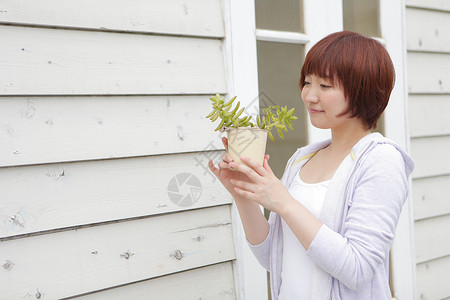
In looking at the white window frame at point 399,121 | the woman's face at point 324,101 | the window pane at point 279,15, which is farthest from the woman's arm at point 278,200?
the white window frame at point 399,121

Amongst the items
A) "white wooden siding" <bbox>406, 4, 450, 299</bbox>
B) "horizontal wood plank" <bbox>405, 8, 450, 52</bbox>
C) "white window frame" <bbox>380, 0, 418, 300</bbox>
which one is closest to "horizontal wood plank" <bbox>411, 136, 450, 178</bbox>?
"white wooden siding" <bbox>406, 4, 450, 299</bbox>

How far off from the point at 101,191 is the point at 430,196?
5.91ft

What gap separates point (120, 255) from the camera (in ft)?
4.43

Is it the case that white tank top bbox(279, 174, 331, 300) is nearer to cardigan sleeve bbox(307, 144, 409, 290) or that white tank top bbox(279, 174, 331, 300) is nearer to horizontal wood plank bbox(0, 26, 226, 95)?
cardigan sleeve bbox(307, 144, 409, 290)

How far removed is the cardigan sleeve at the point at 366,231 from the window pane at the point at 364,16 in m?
1.26

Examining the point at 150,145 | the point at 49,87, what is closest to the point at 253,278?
the point at 150,145

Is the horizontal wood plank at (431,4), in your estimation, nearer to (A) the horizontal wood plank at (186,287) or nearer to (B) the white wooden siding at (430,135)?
(B) the white wooden siding at (430,135)

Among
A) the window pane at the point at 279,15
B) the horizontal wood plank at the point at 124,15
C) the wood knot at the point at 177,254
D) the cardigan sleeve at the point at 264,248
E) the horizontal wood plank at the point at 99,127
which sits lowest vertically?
the wood knot at the point at 177,254

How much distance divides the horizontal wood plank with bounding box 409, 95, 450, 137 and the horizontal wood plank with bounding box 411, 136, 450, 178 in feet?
0.13

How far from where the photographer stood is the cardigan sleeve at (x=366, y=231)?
98 cm

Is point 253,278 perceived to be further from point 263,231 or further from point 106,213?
point 106,213

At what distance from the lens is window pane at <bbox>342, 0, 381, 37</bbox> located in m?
2.07

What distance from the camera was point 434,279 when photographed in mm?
2289

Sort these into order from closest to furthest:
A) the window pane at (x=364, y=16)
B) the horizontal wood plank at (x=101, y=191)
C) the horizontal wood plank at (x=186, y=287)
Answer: the horizontal wood plank at (x=101, y=191), the horizontal wood plank at (x=186, y=287), the window pane at (x=364, y=16)
